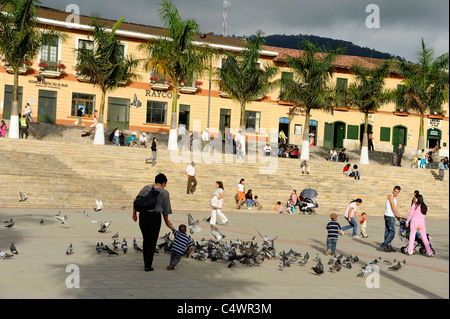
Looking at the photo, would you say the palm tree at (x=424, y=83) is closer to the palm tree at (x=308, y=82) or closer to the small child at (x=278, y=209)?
the palm tree at (x=308, y=82)

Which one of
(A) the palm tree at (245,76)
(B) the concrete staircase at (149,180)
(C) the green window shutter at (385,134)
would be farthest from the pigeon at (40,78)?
(C) the green window shutter at (385,134)

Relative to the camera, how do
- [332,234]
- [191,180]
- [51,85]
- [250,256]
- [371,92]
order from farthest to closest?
[51,85] → [371,92] → [191,180] → [332,234] → [250,256]

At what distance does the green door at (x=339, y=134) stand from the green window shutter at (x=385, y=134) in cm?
355

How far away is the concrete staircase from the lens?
21828 mm

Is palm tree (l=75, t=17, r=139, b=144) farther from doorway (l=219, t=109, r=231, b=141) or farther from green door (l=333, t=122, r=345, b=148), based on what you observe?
green door (l=333, t=122, r=345, b=148)

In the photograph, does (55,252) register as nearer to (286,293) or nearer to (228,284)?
(228,284)

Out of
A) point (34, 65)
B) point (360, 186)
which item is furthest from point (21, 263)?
point (34, 65)

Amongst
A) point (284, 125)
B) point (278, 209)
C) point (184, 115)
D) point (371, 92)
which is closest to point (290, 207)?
point (278, 209)

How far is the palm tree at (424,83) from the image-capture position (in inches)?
1534

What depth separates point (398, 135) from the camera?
49.0m

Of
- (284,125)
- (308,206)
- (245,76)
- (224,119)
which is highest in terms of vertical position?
(245,76)

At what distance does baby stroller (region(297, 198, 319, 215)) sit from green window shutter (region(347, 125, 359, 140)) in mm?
23523

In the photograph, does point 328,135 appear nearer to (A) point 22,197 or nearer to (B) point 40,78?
(B) point 40,78

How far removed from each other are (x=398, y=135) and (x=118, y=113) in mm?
24096
